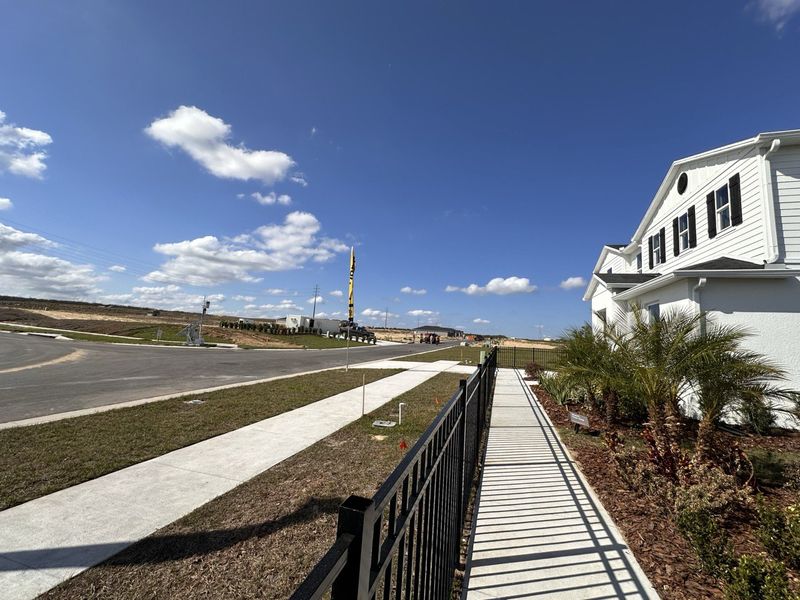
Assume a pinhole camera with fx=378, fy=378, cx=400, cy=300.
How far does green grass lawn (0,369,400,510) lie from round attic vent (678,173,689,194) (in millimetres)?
14248

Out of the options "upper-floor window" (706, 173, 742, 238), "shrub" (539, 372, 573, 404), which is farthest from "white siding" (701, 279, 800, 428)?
"shrub" (539, 372, 573, 404)

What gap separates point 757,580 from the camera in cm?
232

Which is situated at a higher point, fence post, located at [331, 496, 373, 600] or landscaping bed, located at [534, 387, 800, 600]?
fence post, located at [331, 496, 373, 600]

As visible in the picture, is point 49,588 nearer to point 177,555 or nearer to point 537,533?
point 177,555

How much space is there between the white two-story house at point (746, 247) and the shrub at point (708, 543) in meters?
5.48

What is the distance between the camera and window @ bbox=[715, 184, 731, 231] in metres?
11.1

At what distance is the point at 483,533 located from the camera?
3688 millimetres

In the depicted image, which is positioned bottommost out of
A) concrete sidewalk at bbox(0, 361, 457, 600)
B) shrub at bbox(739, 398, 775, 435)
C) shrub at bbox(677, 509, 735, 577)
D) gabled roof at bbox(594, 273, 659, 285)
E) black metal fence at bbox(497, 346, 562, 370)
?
concrete sidewalk at bbox(0, 361, 457, 600)

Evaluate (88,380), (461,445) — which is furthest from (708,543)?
(88,380)

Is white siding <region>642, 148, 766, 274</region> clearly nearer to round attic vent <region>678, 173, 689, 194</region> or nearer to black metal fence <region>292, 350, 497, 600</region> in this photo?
round attic vent <region>678, 173, 689, 194</region>

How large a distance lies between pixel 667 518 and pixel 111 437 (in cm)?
789

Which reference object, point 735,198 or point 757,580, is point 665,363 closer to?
point 757,580

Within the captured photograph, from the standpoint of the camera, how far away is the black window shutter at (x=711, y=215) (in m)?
11.5

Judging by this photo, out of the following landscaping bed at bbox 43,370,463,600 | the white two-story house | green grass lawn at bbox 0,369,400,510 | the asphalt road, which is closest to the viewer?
landscaping bed at bbox 43,370,463,600
